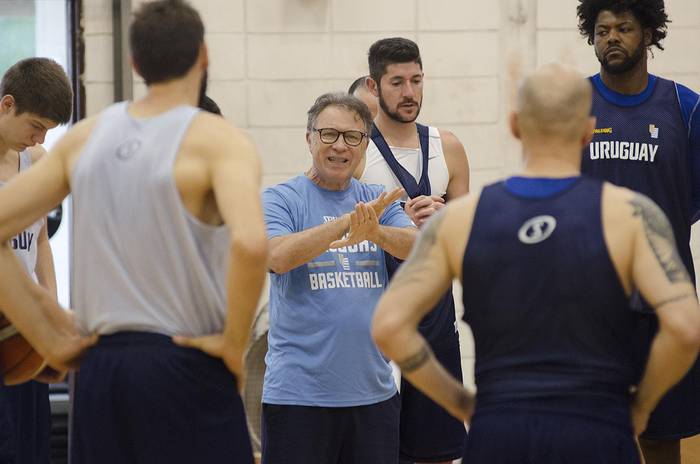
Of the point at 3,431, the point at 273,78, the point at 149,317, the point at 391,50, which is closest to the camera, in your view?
the point at 149,317

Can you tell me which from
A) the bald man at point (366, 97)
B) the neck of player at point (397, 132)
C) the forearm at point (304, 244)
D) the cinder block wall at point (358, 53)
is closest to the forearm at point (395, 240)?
the forearm at point (304, 244)

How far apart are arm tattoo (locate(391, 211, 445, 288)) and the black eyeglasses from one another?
1349 millimetres

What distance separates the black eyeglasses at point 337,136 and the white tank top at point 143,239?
47.6 inches

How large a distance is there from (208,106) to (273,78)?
2.39 m

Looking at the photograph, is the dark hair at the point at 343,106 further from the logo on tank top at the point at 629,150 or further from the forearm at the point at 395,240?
the logo on tank top at the point at 629,150

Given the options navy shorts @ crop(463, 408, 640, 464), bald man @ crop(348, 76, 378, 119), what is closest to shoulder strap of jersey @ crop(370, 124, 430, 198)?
bald man @ crop(348, 76, 378, 119)

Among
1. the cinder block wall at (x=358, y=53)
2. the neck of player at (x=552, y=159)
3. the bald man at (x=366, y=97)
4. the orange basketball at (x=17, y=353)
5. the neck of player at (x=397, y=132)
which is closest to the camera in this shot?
the neck of player at (x=552, y=159)

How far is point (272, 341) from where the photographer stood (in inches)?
148

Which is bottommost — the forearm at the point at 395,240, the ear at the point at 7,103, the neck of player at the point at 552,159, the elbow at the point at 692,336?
the elbow at the point at 692,336

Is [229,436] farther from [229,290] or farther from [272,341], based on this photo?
[272,341]

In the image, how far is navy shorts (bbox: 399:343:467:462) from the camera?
4.19 meters

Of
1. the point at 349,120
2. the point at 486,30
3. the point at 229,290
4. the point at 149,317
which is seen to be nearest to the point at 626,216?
the point at 229,290

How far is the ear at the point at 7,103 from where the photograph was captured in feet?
11.9

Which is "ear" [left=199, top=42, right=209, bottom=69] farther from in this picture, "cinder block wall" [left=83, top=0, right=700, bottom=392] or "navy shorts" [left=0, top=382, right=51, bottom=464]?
"cinder block wall" [left=83, top=0, right=700, bottom=392]
